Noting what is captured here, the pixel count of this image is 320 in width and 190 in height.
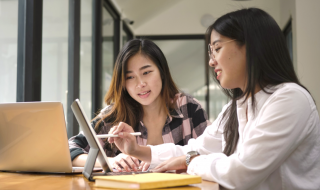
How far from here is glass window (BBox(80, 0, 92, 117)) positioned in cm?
356

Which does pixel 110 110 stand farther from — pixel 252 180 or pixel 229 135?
pixel 252 180

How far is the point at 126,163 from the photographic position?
4.29ft

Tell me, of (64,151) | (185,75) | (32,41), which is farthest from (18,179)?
(185,75)

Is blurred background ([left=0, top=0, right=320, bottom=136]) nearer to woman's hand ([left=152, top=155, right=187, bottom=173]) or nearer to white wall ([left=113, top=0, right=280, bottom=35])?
white wall ([left=113, top=0, right=280, bottom=35])

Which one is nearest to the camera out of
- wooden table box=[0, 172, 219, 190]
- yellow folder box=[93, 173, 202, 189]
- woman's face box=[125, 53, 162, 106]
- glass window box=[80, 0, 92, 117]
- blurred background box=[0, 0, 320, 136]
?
yellow folder box=[93, 173, 202, 189]

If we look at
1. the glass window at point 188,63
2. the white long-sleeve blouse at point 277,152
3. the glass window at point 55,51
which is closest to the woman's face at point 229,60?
the white long-sleeve blouse at point 277,152

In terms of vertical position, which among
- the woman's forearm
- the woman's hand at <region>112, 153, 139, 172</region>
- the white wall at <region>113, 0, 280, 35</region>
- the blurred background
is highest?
the white wall at <region>113, 0, 280, 35</region>

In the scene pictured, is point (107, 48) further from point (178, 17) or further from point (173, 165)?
point (173, 165)

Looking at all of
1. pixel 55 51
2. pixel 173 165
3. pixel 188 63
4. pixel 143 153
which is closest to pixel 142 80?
pixel 143 153

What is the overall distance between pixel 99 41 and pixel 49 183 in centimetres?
311

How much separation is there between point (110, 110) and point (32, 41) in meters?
0.76

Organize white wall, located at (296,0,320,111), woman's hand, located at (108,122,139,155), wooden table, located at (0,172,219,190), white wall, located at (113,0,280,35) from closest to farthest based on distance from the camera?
wooden table, located at (0,172,219,190) → woman's hand, located at (108,122,139,155) → white wall, located at (296,0,320,111) → white wall, located at (113,0,280,35)

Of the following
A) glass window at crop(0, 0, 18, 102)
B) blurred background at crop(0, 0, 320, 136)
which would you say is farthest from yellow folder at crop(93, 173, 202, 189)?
glass window at crop(0, 0, 18, 102)

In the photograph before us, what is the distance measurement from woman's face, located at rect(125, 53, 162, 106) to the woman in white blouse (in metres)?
0.56
